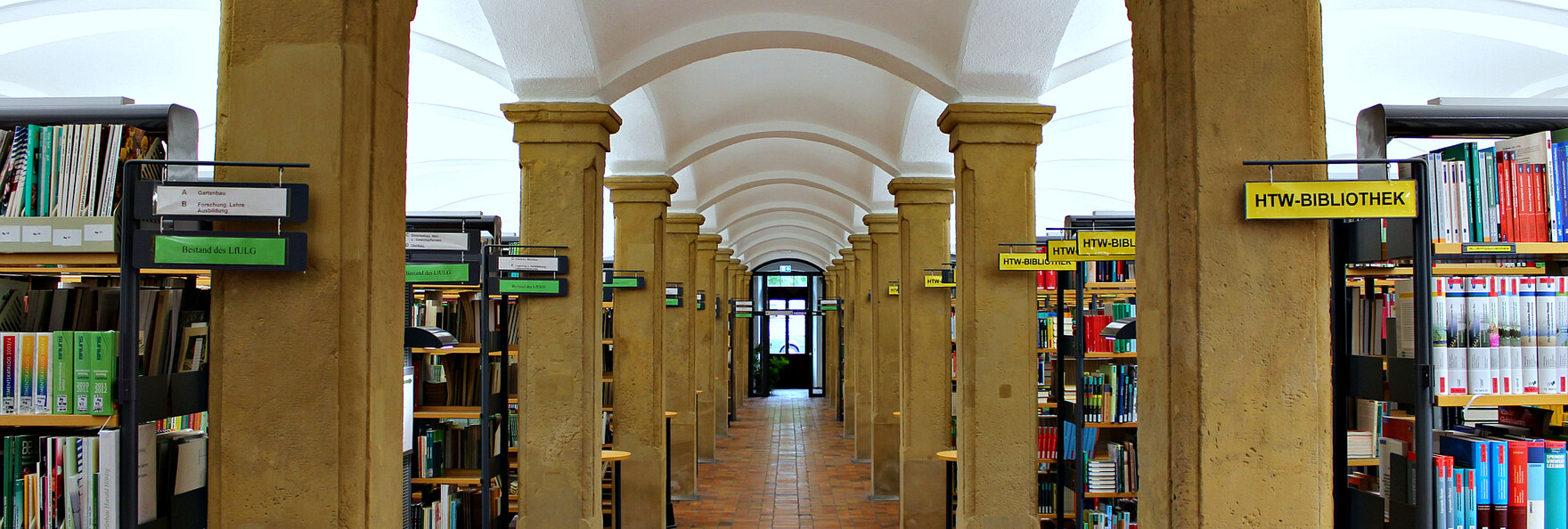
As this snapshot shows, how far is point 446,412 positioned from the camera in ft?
18.3

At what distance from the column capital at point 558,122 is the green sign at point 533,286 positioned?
0.86 meters

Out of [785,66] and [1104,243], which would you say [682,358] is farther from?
[1104,243]

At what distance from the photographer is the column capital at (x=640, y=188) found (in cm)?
903

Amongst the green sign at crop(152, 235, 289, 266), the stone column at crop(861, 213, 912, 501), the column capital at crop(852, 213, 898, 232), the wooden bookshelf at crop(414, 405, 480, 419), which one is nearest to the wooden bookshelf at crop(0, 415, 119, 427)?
the green sign at crop(152, 235, 289, 266)

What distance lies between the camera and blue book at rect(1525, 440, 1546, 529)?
9.76 ft

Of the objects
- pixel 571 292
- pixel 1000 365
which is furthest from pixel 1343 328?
pixel 571 292

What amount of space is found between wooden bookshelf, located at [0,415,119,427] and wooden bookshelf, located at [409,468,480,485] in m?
2.96

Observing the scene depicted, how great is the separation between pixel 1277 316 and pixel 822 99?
6.40 m

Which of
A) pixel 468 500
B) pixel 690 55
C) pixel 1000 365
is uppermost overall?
pixel 690 55

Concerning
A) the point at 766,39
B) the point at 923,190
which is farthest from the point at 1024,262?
the point at 923,190

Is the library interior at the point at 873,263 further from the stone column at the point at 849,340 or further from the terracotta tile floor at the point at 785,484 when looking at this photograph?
the stone column at the point at 849,340

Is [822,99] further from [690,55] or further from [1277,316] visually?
[1277,316]

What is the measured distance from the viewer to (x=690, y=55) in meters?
6.44

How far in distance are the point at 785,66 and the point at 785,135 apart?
147 cm
